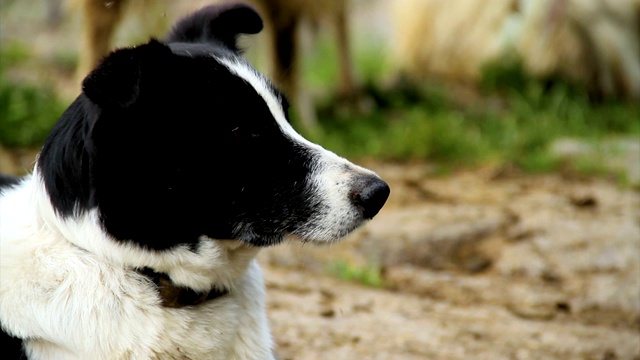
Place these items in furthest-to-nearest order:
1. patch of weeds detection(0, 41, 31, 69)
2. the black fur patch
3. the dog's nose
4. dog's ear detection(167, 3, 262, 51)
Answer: patch of weeds detection(0, 41, 31, 69) < dog's ear detection(167, 3, 262, 51) < the dog's nose < the black fur patch

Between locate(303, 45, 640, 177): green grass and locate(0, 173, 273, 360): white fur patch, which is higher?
locate(303, 45, 640, 177): green grass

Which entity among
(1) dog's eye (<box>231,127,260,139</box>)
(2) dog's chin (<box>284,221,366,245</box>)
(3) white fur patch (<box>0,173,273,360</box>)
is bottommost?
(3) white fur patch (<box>0,173,273,360</box>)

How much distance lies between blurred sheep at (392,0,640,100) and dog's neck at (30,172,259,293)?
5.46 metres

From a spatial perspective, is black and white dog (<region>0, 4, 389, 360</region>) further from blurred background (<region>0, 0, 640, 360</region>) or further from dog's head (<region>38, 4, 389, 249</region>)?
blurred background (<region>0, 0, 640, 360</region>)

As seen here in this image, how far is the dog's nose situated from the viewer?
2.39m

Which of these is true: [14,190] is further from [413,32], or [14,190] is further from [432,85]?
[413,32]

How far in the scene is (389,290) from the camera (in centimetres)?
413

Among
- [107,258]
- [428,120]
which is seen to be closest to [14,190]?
[107,258]

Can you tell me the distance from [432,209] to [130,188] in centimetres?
281

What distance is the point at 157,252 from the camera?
92.1 inches

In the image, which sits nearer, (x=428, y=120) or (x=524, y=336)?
(x=524, y=336)

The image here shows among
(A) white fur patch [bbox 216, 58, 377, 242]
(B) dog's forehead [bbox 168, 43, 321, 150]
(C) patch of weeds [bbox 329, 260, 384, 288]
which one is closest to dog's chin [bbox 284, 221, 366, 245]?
(A) white fur patch [bbox 216, 58, 377, 242]

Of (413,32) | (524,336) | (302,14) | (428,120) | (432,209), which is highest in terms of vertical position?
(413,32)

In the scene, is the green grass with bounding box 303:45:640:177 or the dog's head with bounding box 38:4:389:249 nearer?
the dog's head with bounding box 38:4:389:249
